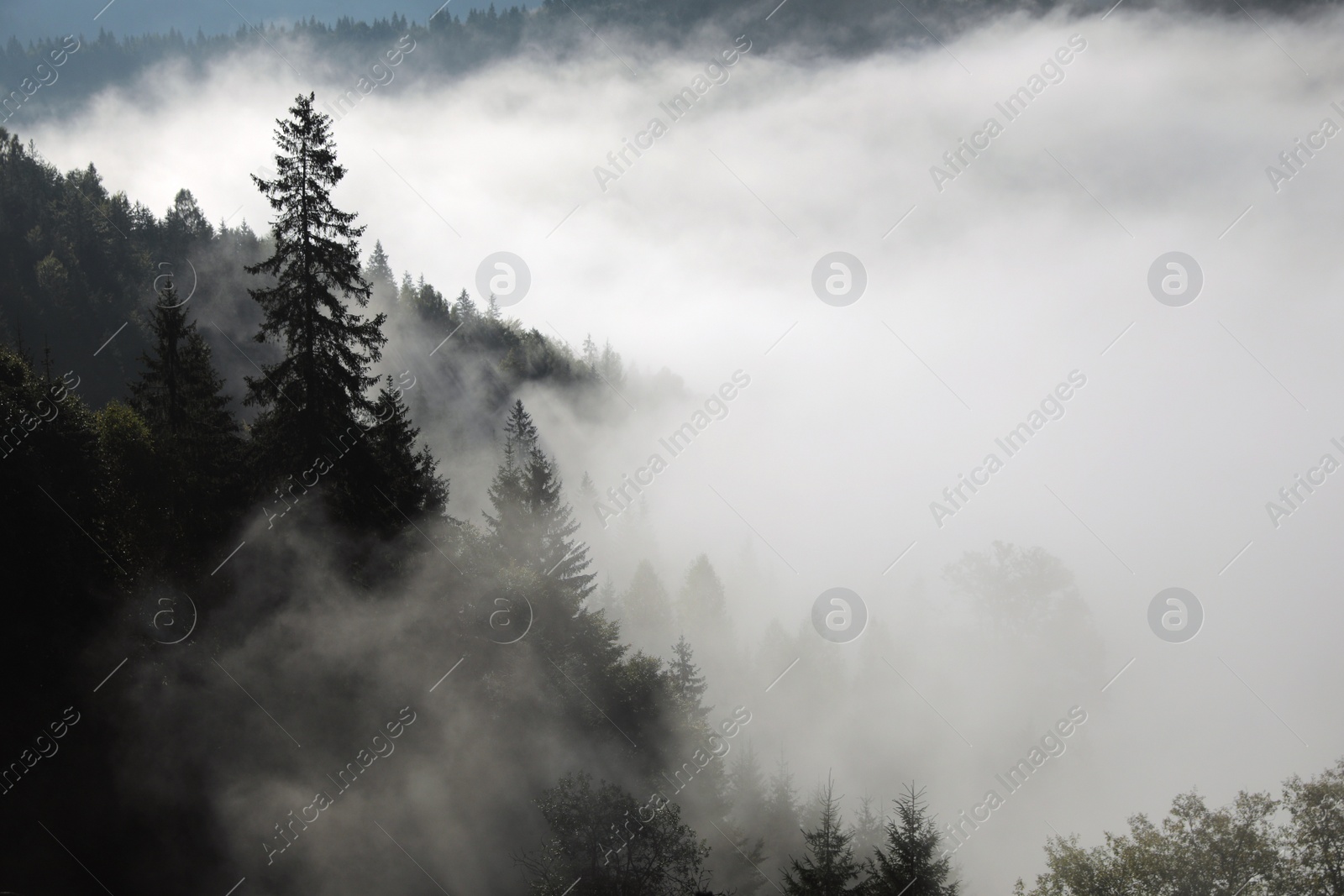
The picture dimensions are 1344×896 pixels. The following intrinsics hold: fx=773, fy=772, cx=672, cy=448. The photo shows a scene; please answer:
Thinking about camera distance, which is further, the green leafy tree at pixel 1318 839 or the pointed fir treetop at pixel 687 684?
the pointed fir treetop at pixel 687 684

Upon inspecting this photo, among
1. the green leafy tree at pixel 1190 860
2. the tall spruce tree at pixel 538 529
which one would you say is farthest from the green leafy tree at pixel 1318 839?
the tall spruce tree at pixel 538 529

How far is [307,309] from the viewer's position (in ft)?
72.4

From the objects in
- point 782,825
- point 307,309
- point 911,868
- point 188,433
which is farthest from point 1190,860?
point 188,433

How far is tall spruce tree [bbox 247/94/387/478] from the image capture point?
21438mm

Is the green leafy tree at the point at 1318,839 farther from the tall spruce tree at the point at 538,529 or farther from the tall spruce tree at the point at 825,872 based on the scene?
the tall spruce tree at the point at 538,529

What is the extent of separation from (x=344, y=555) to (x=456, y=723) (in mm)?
7730

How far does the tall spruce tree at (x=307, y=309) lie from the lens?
70.3 ft

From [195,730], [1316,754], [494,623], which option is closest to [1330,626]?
[1316,754]

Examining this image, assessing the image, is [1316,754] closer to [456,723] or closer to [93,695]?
[456,723]

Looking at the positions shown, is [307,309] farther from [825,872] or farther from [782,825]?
[782,825]

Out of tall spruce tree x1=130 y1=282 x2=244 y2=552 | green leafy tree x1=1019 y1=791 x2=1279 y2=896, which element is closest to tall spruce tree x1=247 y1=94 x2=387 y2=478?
tall spruce tree x1=130 y1=282 x2=244 y2=552

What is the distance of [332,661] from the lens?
25719 millimetres

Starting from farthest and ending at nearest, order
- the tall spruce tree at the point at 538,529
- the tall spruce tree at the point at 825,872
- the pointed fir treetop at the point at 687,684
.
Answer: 1. the pointed fir treetop at the point at 687,684
2. the tall spruce tree at the point at 538,529
3. the tall spruce tree at the point at 825,872

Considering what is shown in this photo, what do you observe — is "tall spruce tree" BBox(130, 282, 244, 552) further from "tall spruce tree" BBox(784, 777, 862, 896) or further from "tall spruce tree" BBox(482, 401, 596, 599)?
"tall spruce tree" BBox(784, 777, 862, 896)
